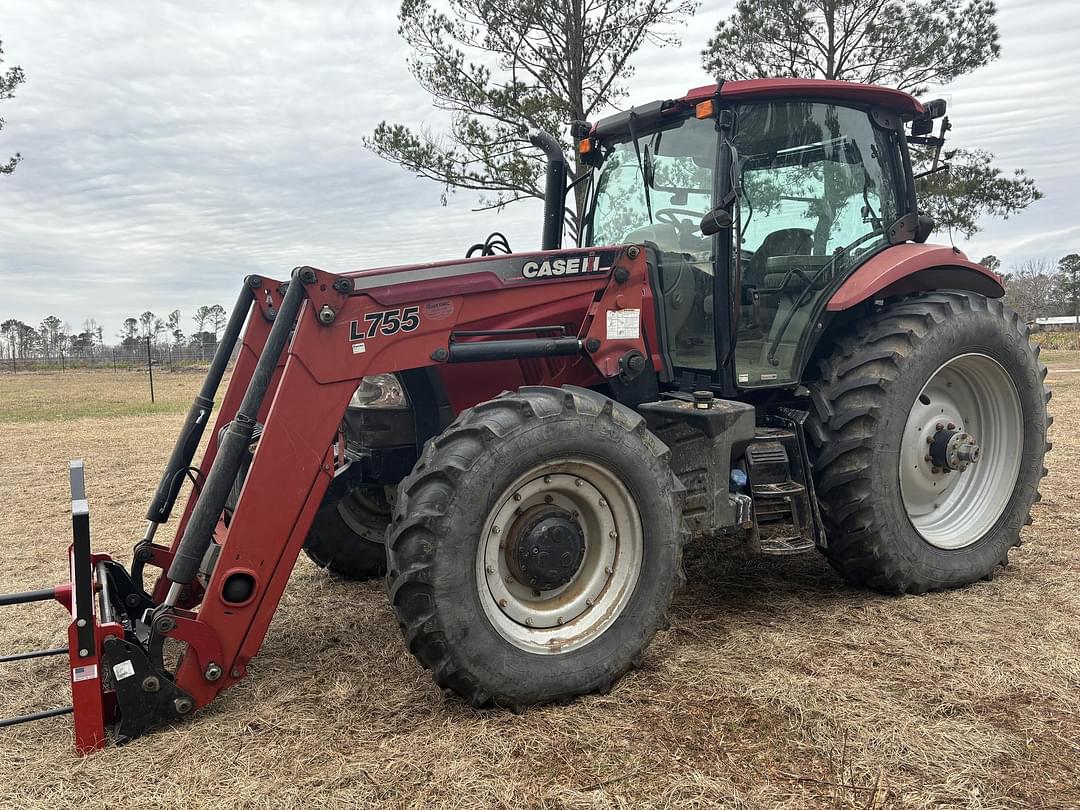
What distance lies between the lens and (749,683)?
333cm

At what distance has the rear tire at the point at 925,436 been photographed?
4180 mm

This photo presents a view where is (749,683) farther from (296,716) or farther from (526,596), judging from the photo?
(296,716)

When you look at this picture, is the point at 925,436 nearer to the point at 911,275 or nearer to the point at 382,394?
the point at 911,275

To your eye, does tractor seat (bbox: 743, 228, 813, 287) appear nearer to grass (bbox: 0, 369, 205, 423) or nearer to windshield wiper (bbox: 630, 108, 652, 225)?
windshield wiper (bbox: 630, 108, 652, 225)

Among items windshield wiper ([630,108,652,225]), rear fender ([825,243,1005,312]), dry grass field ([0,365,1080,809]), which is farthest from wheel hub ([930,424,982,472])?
windshield wiper ([630,108,652,225])

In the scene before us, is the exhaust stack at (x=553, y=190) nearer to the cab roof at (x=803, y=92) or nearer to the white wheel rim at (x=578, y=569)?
the cab roof at (x=803, y=92)

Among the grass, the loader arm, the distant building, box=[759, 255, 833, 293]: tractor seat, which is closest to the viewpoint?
the loader arm

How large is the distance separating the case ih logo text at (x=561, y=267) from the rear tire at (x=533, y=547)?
665mm

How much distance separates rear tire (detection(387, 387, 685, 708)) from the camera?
9.99ft

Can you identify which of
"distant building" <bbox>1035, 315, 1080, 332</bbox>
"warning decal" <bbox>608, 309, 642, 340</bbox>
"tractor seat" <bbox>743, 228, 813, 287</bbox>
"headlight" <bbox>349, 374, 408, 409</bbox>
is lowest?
"headlight" <bbox>349, 374, 408, 409</bbox>

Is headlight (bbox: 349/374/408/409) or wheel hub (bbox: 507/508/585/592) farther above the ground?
headlight (bbox: 349/374/408/409)

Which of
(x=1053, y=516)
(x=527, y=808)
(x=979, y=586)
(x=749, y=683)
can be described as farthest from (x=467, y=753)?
(x=1053, y=516)

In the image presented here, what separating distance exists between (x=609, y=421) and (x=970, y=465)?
2.64 m

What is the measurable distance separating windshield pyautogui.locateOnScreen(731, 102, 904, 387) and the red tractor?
0.05ft
